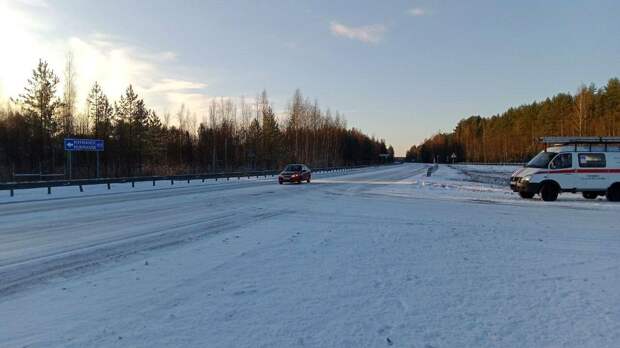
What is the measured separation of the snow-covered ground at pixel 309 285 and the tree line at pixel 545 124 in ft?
175

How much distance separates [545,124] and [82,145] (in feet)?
374

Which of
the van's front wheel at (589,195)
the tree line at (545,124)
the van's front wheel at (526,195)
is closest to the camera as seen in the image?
the van's front wheel at (526,195)

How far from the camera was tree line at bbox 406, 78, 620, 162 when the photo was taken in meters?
84.6

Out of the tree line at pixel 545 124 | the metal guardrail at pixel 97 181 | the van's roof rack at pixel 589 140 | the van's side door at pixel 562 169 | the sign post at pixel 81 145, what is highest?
the tree line at pixel 545 124

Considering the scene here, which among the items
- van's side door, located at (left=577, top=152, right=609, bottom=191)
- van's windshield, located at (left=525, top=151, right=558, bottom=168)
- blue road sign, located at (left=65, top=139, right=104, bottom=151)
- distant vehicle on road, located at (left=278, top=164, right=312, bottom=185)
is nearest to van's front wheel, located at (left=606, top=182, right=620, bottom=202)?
van's side door, located at (left=577, top=152, right=609, bottom=191)

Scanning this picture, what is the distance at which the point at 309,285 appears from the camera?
596 centimetres

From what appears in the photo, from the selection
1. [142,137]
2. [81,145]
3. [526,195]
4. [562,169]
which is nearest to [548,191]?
[526,195]

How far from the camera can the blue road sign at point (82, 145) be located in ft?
106

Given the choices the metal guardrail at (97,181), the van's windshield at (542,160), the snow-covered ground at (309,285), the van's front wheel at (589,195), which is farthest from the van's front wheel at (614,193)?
the metal guardrail at (97,181)

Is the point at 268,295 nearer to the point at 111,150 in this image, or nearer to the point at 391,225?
the point at 391,225

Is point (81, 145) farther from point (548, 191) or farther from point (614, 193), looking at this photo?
point (614, 193)

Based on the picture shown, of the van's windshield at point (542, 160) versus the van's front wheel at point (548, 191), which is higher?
the van's windshield at point (542, 160)

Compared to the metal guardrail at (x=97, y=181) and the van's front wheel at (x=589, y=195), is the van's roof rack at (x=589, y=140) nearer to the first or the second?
the van's front wheel at (x=589, y=195)

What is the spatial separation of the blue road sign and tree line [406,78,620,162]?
2029 inches
